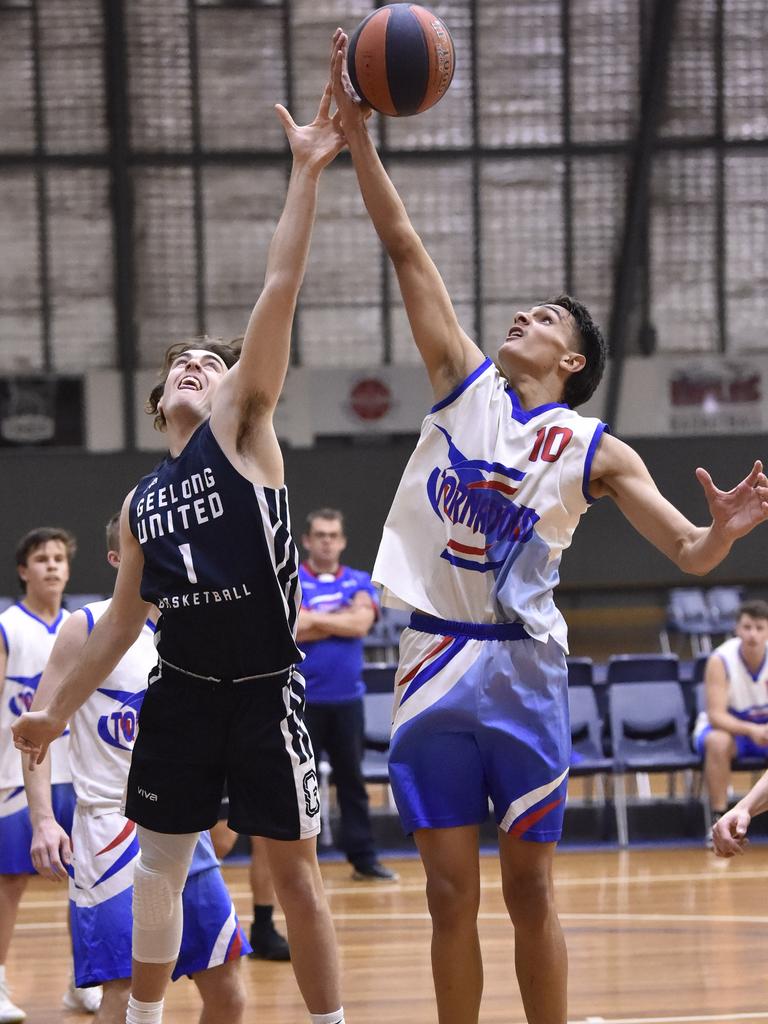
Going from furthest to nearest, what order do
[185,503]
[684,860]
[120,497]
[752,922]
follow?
[120,497], [684,860], [752,922], [185,503]

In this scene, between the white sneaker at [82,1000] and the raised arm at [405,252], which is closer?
the raised arm at [405,252]

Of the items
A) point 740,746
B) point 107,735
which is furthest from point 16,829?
point 740,746

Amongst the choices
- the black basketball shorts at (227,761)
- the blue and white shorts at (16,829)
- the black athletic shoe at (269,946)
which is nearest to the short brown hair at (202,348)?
the black basketball shorts at (227,761)

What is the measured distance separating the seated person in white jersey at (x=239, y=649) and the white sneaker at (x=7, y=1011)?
2174 mm

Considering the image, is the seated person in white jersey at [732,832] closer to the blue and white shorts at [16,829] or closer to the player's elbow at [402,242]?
the player's elbow at [402,242]

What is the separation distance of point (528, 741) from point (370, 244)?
509 inches

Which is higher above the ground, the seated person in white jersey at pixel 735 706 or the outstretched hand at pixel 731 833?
the outstretched hand at pixel 731 833

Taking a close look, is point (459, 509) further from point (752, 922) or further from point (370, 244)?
point (370, 244)

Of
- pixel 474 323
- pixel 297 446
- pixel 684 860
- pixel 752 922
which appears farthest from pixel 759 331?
pixel 752 922

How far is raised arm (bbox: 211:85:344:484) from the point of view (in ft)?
11.0

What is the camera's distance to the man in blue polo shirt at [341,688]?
8.12 meters

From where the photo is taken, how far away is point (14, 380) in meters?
15.8

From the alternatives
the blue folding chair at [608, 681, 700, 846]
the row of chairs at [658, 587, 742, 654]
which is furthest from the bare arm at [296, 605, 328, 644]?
the row of chairs at [658, 587, 742, 654]

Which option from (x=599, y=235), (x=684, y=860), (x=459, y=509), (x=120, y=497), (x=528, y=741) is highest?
(x=599, y=235)
